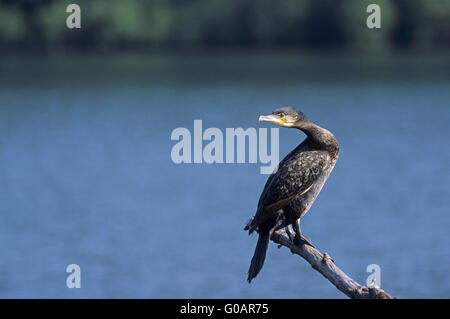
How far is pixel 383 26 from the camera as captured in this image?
311 feet

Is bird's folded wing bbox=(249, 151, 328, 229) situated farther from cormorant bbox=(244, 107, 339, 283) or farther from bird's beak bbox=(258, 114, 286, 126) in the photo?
bird's beak bbox=(258, 114, 286, 126)

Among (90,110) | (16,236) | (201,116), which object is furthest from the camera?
(90,110)

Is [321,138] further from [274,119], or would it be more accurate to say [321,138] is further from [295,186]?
[274,119]

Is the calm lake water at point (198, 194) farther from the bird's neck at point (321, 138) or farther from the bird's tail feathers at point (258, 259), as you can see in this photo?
the bird's tail feathers at point (258, 259)

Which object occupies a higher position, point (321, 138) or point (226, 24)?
point (226, 24)

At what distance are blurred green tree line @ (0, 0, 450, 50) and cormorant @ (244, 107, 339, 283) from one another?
8595 cm

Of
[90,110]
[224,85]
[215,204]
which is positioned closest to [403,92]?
[224,85]

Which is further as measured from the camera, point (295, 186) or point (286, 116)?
point (295, 186)

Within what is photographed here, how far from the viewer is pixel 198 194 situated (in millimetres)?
39375

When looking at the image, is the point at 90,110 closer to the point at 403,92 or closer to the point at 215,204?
the point at 403,92

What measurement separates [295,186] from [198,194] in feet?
101

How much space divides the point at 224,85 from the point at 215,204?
156 ft

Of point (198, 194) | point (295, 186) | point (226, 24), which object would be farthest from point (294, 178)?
point (226, 24)
